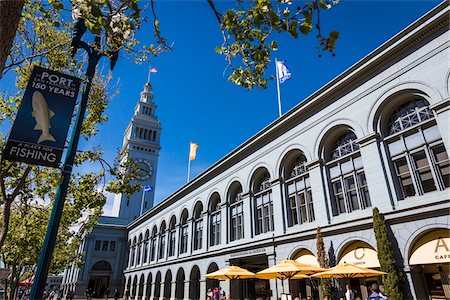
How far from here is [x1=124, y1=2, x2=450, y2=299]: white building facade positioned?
13.0 meters

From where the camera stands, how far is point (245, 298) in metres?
24.4

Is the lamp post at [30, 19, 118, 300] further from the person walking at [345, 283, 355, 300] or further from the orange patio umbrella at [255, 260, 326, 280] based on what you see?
the person walking at [345, 283, 355, 300]

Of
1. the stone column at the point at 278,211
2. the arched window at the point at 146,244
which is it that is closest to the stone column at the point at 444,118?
the stone column at the point at 278,211

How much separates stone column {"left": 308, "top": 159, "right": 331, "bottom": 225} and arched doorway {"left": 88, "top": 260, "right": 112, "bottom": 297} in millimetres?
48780

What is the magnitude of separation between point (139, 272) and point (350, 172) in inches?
1542

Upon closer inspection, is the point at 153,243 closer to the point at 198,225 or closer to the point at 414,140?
the point at 198,225

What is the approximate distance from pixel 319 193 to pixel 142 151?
58392mm

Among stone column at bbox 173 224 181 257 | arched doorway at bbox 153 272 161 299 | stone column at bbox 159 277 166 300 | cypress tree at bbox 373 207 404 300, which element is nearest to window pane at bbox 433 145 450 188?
cypress tree at bbox 373 207 404 300

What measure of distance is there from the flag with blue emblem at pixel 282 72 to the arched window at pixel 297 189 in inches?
217

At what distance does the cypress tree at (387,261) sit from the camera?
501 inches

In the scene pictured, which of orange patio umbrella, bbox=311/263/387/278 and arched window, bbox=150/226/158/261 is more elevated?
arched window, bbox=150/226/158/261

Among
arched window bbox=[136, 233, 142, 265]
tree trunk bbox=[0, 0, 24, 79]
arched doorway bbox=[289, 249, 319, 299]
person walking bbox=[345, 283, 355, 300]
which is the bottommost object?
person walking bbox=[345, 283, 355, 300]

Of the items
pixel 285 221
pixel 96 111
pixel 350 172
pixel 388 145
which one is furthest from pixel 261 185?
pixel 96 111

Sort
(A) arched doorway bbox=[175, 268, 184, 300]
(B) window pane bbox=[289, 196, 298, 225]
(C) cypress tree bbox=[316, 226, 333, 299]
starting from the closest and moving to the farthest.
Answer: (C) cypress tree bbox=[316, 226, 333, 299] → (B) window pane bbox=[289, 196, 298, 225] → (A) arched doorway bbox=[175, 268, 184, 300]
